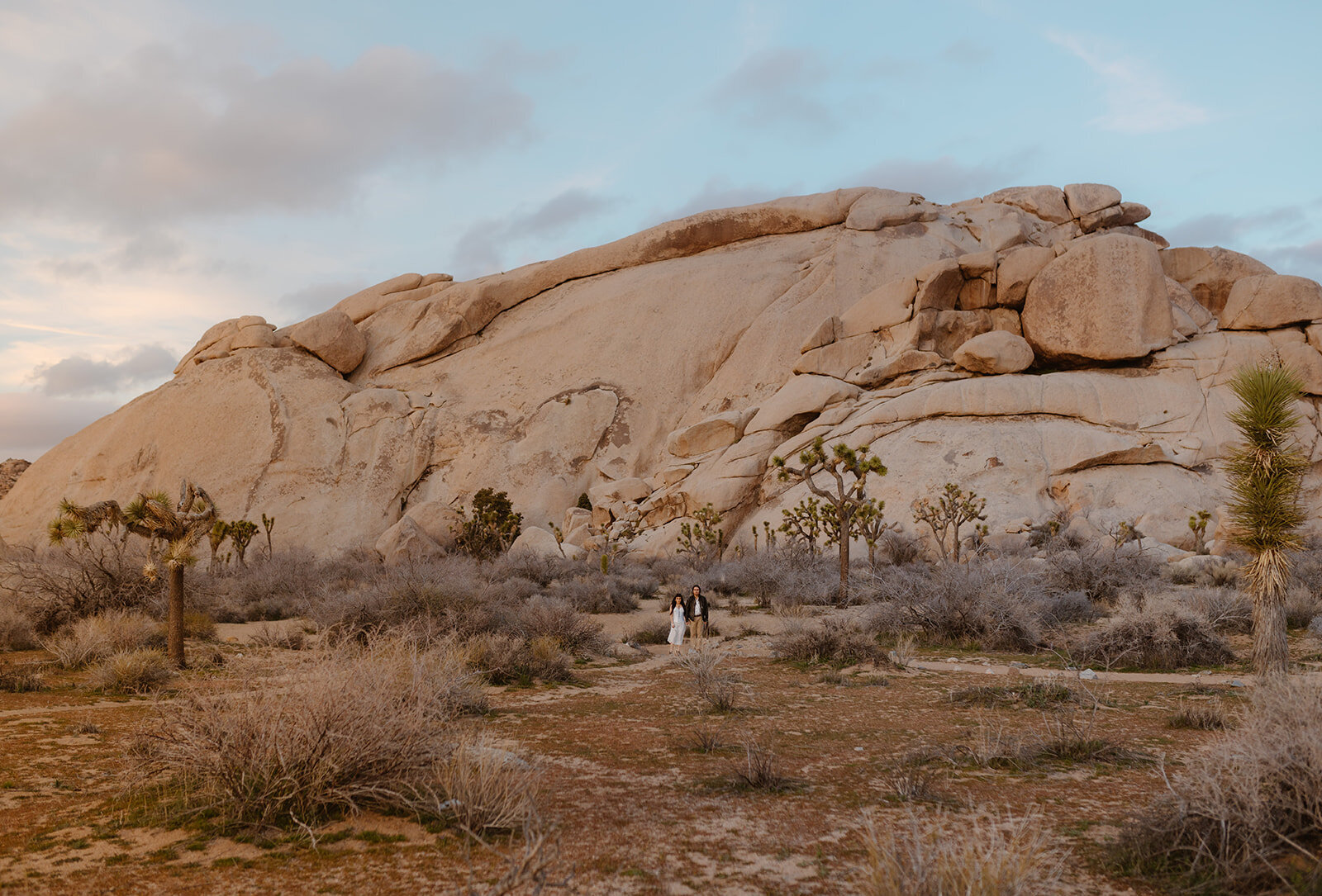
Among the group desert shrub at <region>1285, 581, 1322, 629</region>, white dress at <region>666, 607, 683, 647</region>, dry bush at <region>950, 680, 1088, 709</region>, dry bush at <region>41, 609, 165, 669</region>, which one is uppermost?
dry bush at <region>41, 609, 165, 669</region>

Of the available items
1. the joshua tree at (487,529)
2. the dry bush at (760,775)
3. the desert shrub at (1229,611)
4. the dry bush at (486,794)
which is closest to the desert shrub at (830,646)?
the desert shrub at (1229,611)

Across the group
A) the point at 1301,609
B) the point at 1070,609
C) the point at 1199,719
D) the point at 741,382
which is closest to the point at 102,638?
the point at 1199,719

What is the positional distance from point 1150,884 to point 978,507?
2843 centimetres

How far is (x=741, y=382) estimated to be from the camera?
5031 cm

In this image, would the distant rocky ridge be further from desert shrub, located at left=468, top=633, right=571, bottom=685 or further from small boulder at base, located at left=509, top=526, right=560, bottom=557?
desert shrub, located at left=468, top=633, right=571, bottom=685

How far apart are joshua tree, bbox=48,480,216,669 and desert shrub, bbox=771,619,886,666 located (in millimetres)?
8880

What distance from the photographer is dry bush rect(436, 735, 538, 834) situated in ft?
17.4

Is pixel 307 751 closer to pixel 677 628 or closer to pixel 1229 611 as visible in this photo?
pixel 677 628

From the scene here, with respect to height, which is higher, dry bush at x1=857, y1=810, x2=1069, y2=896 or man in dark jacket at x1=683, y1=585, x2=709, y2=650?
dry bush at x1=857, y1=810, x2=1069, y2=896

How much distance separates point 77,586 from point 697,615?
37.2 ft

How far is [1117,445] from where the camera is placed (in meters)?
37.2

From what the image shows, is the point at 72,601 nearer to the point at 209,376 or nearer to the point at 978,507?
the point at 978,507

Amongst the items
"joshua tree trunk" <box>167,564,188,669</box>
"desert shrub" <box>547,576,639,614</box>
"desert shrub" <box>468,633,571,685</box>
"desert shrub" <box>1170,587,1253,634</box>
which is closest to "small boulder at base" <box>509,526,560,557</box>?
"desert shrub" <box>547,576,639,614</box>

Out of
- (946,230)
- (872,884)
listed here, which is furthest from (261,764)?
(946,230)
